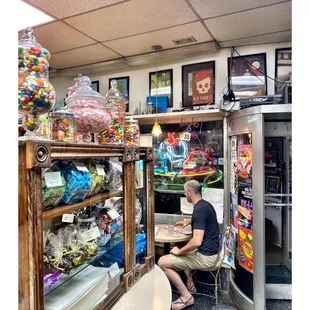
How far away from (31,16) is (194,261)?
317 centimetres

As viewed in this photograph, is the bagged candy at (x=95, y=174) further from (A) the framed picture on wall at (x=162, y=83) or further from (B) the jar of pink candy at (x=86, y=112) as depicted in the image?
(A) the framed picture on wall at (x=162, y=83)

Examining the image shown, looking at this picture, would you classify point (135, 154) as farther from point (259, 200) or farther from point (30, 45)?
point (259, 200)

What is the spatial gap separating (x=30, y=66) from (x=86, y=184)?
0.51 meters

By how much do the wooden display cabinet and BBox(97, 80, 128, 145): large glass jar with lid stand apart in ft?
0.32

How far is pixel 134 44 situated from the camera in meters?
3.30

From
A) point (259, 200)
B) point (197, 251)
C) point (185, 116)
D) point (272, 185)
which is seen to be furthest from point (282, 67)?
point (197, 251)

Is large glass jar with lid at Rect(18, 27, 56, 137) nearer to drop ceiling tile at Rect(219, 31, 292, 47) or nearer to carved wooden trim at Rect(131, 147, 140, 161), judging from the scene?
carved wooden trim at Rect(131, 147, 140, 161)

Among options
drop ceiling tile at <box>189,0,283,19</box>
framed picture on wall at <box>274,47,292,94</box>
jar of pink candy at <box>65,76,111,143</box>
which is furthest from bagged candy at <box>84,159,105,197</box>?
framed picture on wall at <box>274,47,292,94</box>

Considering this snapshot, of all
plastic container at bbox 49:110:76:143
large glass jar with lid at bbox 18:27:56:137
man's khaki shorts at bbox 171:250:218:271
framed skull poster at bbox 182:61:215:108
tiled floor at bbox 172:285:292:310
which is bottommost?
tiled floor at bbox 172:285:292:310

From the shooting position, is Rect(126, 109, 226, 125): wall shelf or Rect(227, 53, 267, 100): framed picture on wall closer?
Rect(227, 53, 267, 100): framed picture on wall

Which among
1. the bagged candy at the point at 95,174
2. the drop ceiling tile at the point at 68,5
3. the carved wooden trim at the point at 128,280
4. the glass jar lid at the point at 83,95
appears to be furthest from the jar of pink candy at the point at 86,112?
the drop ceiling tile at the point at 68,5

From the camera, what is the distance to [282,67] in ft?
10.7

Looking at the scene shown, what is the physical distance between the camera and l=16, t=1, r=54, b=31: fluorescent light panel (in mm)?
2394
